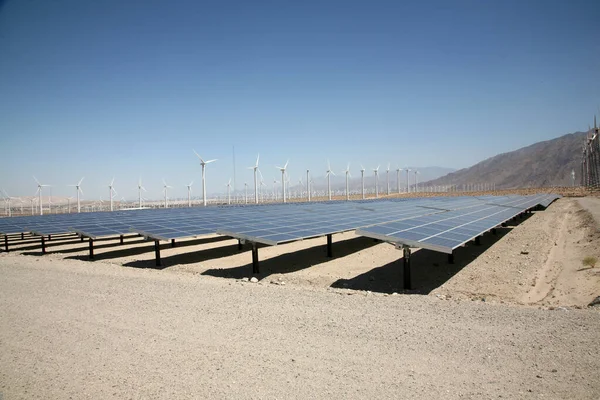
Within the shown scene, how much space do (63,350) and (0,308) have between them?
5247 mm

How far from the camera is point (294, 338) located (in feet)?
27.0

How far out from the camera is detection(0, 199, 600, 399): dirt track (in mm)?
6160

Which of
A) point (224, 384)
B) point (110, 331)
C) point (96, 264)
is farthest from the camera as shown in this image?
point (96, 264)

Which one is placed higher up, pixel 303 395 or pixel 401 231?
pixel 401 231

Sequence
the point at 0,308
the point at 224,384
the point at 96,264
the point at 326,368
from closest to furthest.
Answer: the point at 224,384 → the point at 326,368 → the point at 0,308 → the point at 96,264

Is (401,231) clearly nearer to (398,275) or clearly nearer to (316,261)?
(398,275)

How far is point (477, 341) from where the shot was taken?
7.73 m

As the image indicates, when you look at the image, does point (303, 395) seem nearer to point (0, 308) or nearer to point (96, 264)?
point (0, 308)

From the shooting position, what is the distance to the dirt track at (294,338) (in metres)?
6.16

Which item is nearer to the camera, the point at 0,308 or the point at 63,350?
the point at 63,350

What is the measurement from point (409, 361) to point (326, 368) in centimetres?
157

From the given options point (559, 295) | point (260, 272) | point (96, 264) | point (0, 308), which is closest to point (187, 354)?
point (0, 308)

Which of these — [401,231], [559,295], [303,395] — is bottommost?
[559,295]

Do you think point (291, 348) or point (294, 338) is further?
point (294, 338)
